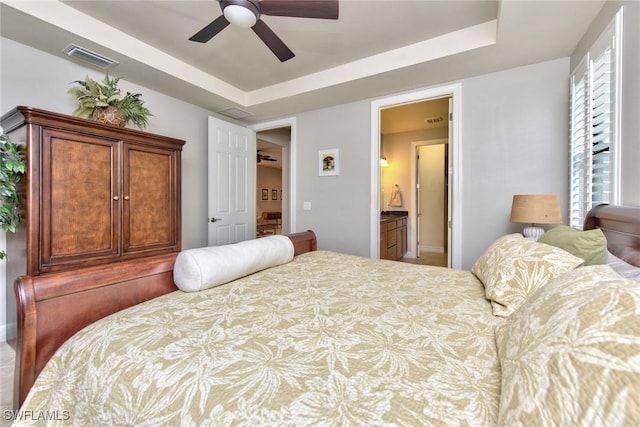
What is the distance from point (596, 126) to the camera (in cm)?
178

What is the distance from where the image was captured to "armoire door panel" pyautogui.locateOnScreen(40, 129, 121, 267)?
189cm

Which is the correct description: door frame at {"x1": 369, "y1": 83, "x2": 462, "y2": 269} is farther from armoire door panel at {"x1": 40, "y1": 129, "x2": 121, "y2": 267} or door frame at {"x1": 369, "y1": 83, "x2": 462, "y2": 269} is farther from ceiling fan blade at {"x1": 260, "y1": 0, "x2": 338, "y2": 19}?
armoire door panel at {"x1": 40, "y1": 129, "x2": 121, "y2": 267}

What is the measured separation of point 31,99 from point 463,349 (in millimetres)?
3567

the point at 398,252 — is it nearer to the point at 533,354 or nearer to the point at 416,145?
the point at 416,145

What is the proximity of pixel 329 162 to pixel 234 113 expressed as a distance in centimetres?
157

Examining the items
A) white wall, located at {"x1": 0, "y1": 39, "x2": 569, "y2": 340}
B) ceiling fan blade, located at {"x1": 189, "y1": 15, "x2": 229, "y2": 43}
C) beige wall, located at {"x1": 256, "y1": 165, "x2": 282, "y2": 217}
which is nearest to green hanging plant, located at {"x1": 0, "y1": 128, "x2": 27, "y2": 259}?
white wall, located at {"x1": 0, "y1": 39, "x2": 569, "y2": 340}

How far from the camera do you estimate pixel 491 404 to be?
599mm

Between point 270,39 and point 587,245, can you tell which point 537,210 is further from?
point 270,39

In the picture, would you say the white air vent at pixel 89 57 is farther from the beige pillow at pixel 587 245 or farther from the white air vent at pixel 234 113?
the beige pillow at pixel 587 245

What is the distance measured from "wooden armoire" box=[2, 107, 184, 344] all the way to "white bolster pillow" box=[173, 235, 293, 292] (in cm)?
121

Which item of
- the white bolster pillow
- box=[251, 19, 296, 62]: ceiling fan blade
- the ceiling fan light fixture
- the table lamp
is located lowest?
the white bolster pillow

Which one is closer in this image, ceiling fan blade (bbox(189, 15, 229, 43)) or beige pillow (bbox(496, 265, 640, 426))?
beige pillow (bbox(496, 265, 640, 426))

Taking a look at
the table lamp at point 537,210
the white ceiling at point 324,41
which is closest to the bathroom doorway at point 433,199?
the white ceiling at point 324,41

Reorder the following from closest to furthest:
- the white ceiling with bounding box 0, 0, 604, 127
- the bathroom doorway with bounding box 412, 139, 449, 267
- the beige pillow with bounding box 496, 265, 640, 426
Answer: the beige pillow with bounding box 496, 265, 640, 426 → the white ceiling with bounding box 0, 0, 604, 127 → the bathroom doorway with bounding box 412, 139, 449, 267
